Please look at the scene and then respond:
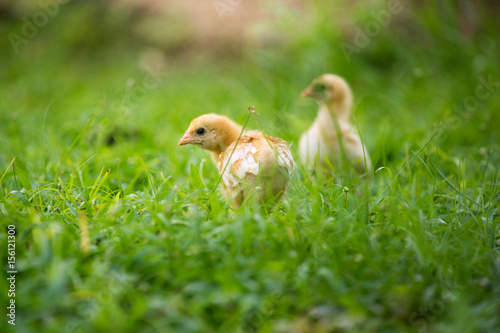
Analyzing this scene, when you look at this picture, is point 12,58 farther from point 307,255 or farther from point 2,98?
point 307,255

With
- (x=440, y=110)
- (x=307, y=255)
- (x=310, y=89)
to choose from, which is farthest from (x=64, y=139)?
(x=440, y=110)

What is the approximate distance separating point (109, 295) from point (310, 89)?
102 inches

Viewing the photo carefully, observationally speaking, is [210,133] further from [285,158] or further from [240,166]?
[285,158]

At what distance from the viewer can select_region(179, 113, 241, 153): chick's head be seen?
2811 mm

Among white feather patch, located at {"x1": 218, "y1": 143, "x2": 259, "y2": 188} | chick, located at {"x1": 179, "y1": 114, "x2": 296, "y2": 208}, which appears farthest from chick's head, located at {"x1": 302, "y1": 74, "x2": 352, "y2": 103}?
white feather patch, located at {"x1": 218, "y1": 143, "x2": 259, "y2": 188}

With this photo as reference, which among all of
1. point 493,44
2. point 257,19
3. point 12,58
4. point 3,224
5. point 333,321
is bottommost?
point 333,321

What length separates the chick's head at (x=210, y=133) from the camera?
111 inches

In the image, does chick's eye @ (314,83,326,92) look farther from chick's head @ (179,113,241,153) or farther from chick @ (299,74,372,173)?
chick's head @ (179,113,241,153)

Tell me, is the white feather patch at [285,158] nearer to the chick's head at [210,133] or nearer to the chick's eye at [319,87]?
the chick's head at [210,133]

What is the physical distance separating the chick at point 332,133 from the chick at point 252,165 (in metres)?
0.71

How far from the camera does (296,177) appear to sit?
2764 millimetres

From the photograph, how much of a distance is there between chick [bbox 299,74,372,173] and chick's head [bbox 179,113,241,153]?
2.30 feet

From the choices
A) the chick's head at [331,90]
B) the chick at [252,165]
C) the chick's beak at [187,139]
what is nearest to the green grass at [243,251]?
the chick at [252,165]

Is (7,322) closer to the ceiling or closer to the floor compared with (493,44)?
closer to the floor
